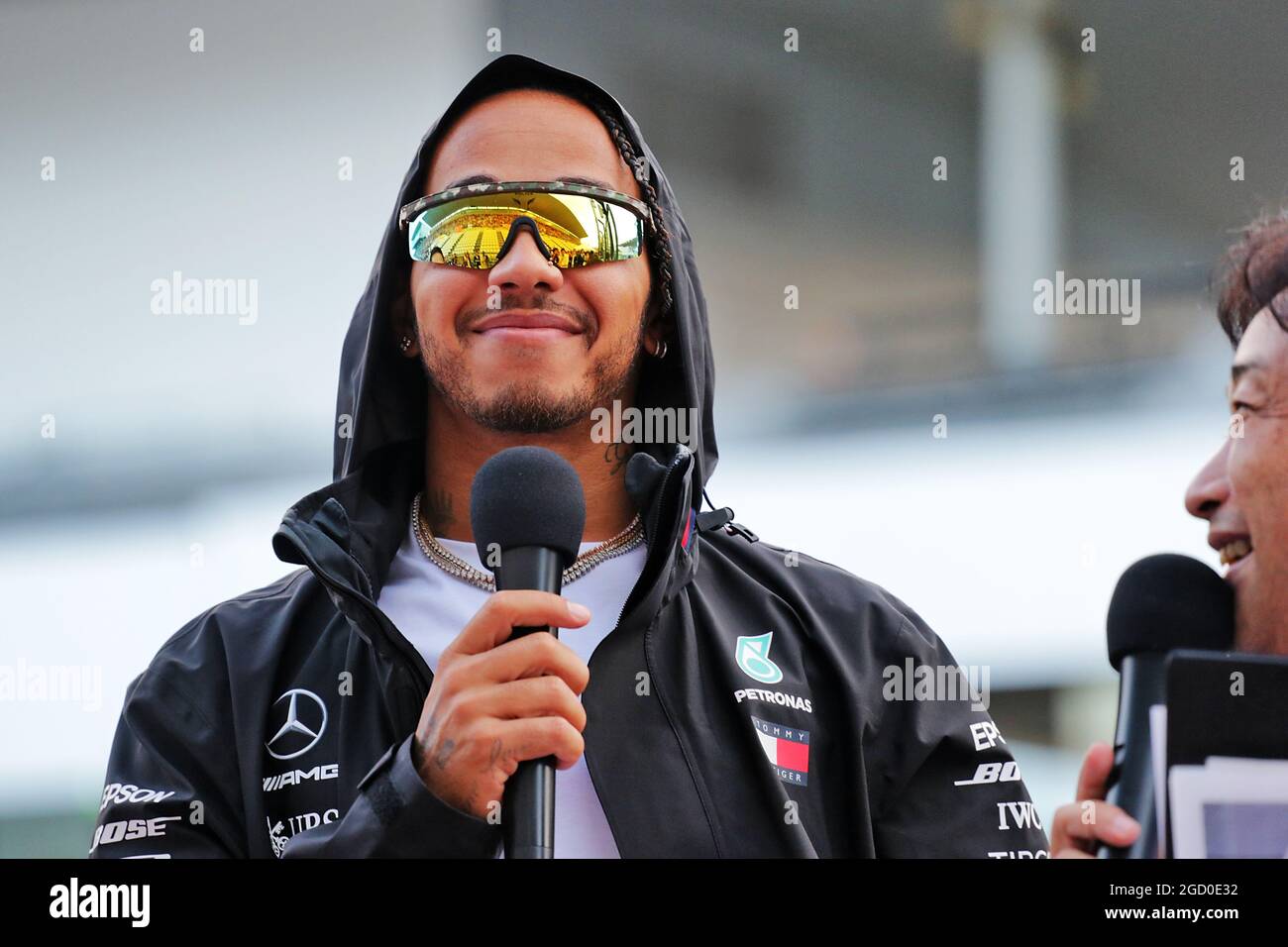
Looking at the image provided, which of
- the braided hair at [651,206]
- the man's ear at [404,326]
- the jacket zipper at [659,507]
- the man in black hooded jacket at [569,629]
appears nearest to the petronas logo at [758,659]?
the man in black hooded jacket at [569,629]

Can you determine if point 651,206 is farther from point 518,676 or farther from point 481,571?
point 518,676

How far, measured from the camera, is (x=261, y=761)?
1976 mm

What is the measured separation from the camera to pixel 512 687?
1528 millimetres

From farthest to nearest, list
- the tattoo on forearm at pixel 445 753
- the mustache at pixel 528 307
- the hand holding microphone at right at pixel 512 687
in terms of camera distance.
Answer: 1. the mustache at pixel 528 307
2. the tattoo on forearm at pixel 445 753
3. the hand holding microphone at right at pixel 512 687

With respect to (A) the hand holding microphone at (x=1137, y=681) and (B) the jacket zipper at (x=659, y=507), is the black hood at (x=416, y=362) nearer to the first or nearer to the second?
(B) the jacket zipper at (x=659, y=507)

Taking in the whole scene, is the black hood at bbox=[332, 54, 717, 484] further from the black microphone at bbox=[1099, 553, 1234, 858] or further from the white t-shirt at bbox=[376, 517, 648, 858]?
the black microphone at bbox=[1099, 553, 1234, 858]

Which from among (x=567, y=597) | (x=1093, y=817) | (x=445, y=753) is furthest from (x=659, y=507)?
(x=1093, y=817)

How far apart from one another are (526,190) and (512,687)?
0.82 meters

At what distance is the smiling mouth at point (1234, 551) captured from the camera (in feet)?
6.28

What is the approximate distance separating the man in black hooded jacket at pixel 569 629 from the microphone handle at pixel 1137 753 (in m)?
0.27

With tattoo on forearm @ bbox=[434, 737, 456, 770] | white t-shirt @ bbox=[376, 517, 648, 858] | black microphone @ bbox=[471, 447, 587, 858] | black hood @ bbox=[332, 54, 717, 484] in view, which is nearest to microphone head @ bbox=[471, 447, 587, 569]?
black microphone @ bbox=[471, 447, 587, 858]

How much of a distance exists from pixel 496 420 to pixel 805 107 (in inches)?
87.0

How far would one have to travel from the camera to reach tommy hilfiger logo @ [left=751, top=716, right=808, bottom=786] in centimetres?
198
